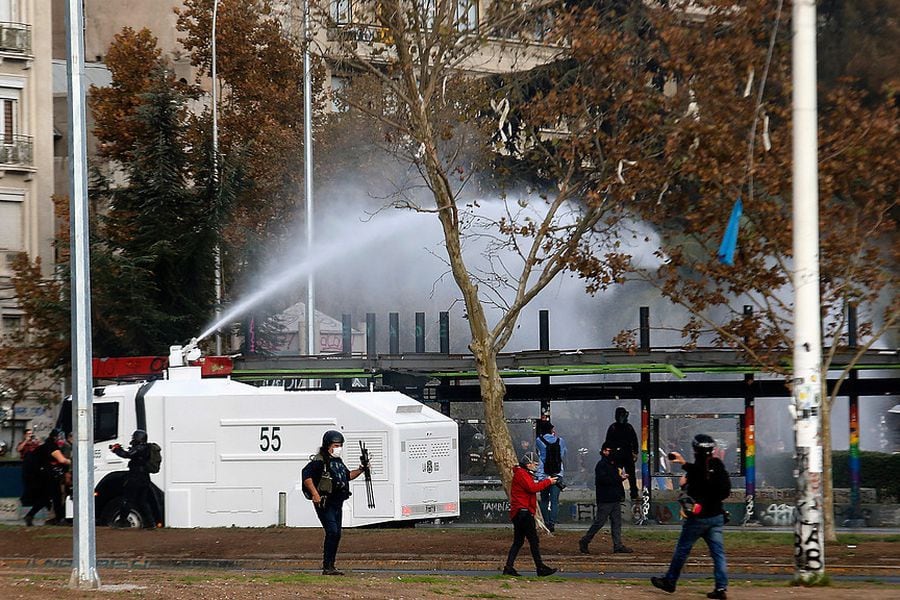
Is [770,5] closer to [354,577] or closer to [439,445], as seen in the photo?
[439,445]

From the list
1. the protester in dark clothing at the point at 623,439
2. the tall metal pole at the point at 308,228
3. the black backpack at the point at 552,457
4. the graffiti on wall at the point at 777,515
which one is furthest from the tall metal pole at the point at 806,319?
the tall metal pole at the point at 308,228

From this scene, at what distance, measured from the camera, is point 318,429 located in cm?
2366

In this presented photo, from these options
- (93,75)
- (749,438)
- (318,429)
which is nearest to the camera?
(318,429)

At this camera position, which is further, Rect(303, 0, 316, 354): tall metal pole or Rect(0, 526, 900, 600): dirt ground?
Rect(303, 0, 316, 354): tall metal pole

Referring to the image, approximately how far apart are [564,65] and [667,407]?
8.67m

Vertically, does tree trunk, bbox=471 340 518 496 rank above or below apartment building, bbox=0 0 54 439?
below

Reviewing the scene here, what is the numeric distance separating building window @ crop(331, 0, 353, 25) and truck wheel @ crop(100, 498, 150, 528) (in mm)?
8782

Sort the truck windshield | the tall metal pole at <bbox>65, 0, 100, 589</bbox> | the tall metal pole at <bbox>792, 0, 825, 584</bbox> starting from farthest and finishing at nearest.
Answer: the truck windshield < the tall metal pole at <bbox>792, 0, 825, 584</bbox> < the tall metal pole at <bbox>65, 0, 100, 589</bbox>

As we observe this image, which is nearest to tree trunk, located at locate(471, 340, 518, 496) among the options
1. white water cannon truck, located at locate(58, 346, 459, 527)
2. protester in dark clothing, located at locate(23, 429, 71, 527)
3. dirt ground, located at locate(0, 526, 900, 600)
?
white water cannon truck, located at locate(58, 346, 459, 527)

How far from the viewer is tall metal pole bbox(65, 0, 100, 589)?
15.3m

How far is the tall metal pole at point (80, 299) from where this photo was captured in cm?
1533

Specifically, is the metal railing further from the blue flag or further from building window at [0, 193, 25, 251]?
the blue flag

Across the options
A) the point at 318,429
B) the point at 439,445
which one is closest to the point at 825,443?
the point at 439,445

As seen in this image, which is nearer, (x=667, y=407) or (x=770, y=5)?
(x=770, y=5)
